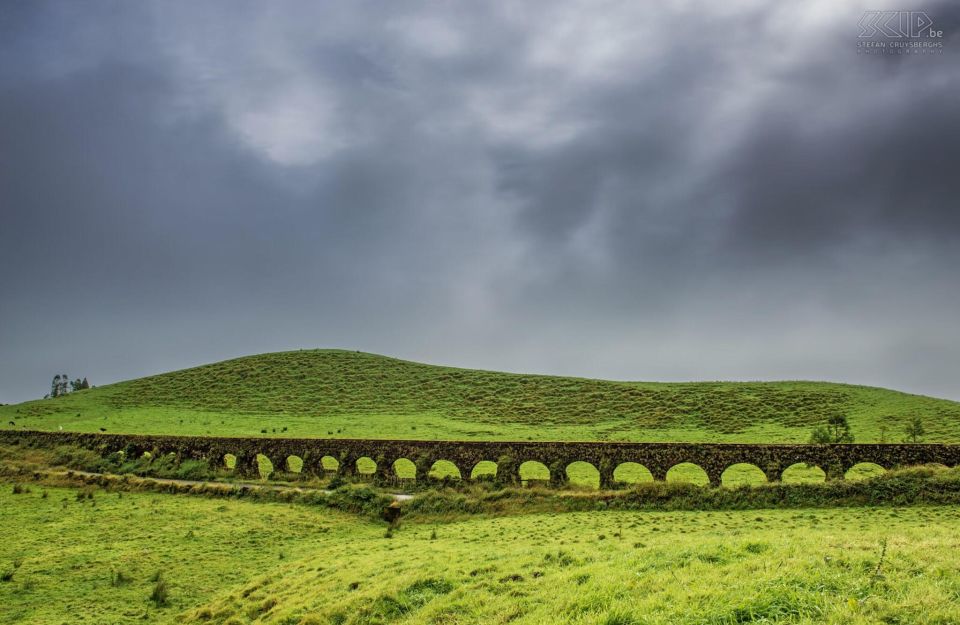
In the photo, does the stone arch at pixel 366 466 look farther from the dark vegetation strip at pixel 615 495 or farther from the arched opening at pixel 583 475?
the arched opening at pixel 583 475

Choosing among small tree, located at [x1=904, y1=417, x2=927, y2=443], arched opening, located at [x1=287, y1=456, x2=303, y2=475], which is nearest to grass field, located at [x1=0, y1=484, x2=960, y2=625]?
arched opening, located at [x1=287, y1=456, x2=303, y2=475]

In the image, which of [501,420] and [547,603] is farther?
[501,420]

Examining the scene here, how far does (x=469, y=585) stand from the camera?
14.9 m

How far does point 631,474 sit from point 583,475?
313 cm

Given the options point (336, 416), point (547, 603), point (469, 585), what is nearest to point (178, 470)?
point (336, 416)

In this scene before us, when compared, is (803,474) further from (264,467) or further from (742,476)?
(264,467)

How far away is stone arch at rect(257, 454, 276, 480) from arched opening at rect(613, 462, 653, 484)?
23.1 metres

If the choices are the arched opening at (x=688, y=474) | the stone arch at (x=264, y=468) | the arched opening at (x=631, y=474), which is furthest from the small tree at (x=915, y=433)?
the stone arch at (x=264, y=468)

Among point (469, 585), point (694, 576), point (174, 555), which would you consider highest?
point (694, 576)

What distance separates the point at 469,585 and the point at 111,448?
146 feet

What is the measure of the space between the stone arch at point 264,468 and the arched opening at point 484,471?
46.2 feet

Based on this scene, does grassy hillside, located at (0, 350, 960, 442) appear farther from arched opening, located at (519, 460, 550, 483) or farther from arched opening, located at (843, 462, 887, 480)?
arched opening, located at (519, 460, 550, 483)

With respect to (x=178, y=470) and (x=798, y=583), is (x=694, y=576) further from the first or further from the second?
(x=178, y=470)

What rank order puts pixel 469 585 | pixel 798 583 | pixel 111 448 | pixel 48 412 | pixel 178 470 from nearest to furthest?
pixel 798 583 < pixel 469 585 < pixel 178 470 < pixel 111 448 < pixel 48 412
